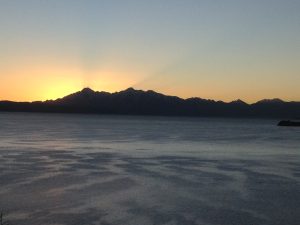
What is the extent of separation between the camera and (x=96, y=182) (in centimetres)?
3016

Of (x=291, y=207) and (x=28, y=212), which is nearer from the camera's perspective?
(x=28, y=212)

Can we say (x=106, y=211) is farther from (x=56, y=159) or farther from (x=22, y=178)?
(x=56, y=159)

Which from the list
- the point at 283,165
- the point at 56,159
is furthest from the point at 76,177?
the point at 283,165

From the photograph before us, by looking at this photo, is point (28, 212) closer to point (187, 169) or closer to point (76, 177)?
point (76, 177)

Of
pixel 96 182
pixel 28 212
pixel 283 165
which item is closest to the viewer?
pixel 28 212

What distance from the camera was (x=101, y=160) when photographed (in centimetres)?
4372

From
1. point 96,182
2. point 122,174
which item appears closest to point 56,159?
point 122,174

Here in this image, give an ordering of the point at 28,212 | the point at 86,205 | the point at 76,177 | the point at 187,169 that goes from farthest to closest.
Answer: the point at 187,169 < the point at 76,177 < the point at 86,205 < the point at 28,212

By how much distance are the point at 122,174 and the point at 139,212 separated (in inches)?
492

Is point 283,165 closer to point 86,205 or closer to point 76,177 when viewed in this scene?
point 76,177

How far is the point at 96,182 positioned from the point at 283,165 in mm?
19647

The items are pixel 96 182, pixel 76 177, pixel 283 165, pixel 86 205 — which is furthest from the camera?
pixel 283 165

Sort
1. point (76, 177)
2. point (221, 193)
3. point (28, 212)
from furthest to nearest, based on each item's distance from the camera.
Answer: point (76, 177)
point (221, 193)
point (28, 212)

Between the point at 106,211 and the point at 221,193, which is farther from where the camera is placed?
the point at 221,193
